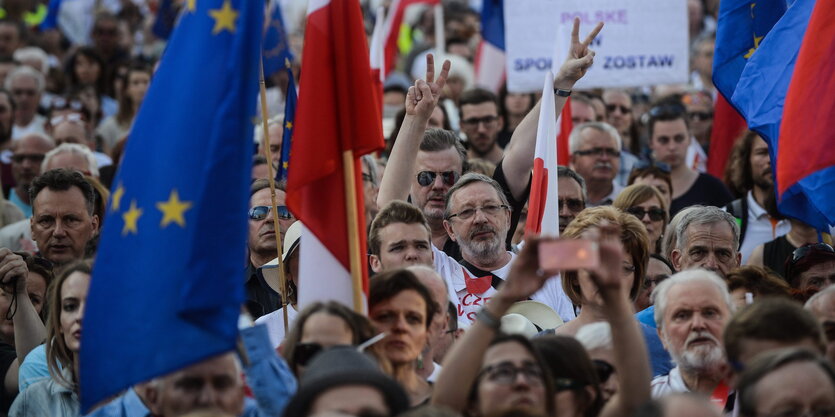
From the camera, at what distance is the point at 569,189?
9367 mm

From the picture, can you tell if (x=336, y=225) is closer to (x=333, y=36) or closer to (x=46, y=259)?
(x=333, y=36)

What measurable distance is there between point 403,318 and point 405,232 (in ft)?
4.06

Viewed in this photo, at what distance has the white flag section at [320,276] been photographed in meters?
6.45

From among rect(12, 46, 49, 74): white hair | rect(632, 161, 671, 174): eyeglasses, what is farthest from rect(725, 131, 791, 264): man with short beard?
rect(12, 46, 49, 74): white hair

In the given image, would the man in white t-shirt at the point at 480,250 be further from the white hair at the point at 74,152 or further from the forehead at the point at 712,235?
the white hair at the point at 74,152

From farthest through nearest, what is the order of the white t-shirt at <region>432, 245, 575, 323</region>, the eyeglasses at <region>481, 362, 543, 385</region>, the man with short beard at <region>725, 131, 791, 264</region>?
1. the man with short beard at <region>725, 131, 791, 264</region>
2. the white t-shirt at <region>432, 245, 575, 323</region>
3. the eyeglasses at <region>481, 362, 543, 385</region>

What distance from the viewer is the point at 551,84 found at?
28.1 feet

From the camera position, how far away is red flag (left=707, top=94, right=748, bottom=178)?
11727 mm

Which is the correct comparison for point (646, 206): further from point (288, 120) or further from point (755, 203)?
point (288, 120)

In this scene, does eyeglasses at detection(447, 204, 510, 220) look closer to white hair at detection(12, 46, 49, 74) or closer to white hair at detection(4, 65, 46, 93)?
white hair at detection(4, 65, 46, 93)

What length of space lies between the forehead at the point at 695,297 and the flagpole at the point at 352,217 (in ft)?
4.37

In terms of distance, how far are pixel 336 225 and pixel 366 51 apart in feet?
2.61

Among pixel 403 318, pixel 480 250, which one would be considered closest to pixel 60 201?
pixel 480 250

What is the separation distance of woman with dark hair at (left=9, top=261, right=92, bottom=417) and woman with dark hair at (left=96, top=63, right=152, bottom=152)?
688 centimetres
